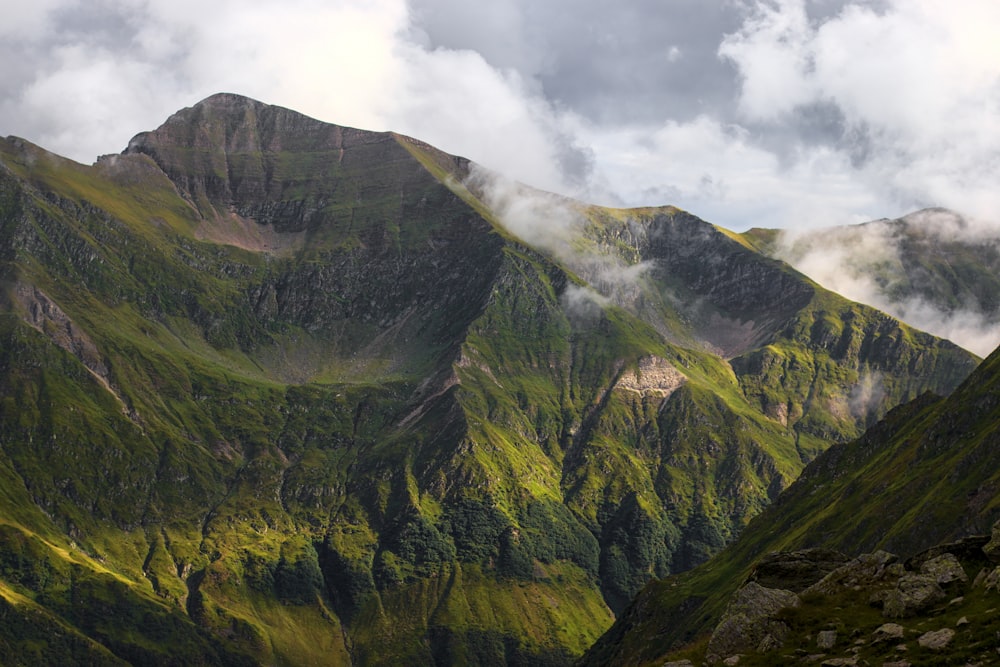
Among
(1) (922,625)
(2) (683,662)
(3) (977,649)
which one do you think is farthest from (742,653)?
(3) (977,649)

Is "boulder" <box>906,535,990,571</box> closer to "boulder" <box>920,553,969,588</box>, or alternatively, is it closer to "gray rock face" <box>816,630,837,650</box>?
"boulder" <box>920,553,969,588</box>

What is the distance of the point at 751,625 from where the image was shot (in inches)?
4562

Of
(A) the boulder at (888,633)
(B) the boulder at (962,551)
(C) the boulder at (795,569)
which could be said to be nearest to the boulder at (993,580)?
(A) the boulder at (888,633)

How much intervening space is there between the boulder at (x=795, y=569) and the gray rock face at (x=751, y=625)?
14398 millimetres

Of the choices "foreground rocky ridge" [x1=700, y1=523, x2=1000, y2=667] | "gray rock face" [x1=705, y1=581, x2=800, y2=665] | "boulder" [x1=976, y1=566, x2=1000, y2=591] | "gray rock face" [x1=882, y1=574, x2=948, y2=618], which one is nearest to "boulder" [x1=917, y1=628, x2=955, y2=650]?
"foreground rocky ridge" [x1=700, y1=523, x2=1000, y2=667]

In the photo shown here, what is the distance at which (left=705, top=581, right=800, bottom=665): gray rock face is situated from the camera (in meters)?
111

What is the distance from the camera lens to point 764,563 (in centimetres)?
14412

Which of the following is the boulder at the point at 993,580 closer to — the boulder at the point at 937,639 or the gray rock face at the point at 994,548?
the gray rock face at the point at 994,548

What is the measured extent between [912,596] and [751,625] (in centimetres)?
1979

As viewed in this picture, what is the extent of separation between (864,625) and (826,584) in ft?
56.4

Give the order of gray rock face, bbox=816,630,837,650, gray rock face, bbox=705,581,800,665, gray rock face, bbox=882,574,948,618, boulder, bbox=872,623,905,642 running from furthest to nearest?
1. gray rock face, bbox=705,581,800,665
2. gray rock face, bbox=882,574,948,618
3. gray rock face, bbox=816,630,837,650
4. boulder, bbox=872,623,905,642

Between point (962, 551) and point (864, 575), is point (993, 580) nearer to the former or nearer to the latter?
point (962, 551)

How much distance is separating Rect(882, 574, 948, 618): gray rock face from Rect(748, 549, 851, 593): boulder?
3338cm

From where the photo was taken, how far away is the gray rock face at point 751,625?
111 m
